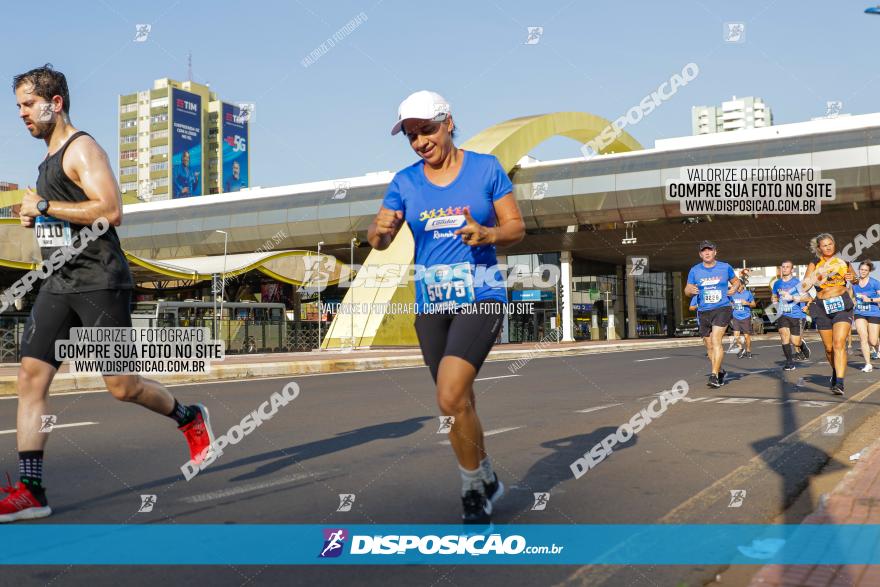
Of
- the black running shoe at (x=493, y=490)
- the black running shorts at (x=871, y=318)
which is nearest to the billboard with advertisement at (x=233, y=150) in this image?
the black running shorts at (x=871, y=318)

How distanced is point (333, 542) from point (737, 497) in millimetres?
2349

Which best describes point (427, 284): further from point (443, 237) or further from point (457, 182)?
point (457, 182)

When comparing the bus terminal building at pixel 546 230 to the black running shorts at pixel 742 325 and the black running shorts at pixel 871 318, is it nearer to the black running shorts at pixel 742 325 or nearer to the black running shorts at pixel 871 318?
the black running shorts at pixel 742 325

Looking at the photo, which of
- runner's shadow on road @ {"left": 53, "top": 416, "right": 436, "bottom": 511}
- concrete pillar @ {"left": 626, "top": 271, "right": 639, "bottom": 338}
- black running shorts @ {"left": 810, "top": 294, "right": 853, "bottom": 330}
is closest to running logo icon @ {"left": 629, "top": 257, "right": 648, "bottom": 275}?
concrete pillar @ {"left": 626, "top": 271, "right": 639, "bottom": 338}

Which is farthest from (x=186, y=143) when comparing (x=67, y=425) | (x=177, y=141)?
(x=67, y=425)

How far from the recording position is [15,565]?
3.25 meters

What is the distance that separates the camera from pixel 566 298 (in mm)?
49688

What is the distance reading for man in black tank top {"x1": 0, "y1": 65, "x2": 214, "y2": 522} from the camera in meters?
4.20

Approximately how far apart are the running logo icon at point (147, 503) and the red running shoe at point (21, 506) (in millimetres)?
436

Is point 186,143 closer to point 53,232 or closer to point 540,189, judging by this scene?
point 540,189

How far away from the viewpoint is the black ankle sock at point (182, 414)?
4.79m

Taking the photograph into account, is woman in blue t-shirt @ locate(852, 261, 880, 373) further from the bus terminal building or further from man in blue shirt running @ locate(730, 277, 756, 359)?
the bus terminal building

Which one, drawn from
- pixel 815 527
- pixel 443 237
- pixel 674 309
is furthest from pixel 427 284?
pixel 674 309

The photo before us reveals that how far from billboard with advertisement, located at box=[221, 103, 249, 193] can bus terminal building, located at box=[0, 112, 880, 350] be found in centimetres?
7910
